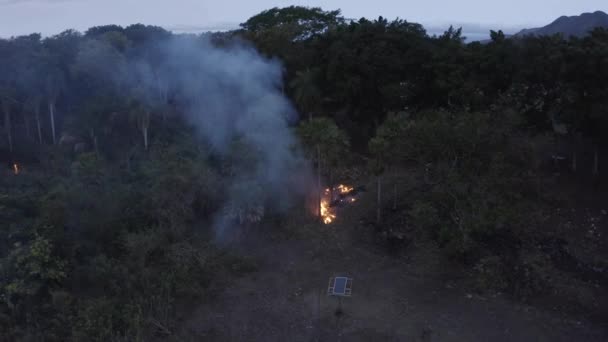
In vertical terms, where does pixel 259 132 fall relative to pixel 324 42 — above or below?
below

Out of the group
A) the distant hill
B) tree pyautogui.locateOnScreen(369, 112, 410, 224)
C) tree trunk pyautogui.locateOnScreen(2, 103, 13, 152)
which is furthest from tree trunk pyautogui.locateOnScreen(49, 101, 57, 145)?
the distant hill

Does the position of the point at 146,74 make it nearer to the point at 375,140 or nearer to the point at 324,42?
the point at 324,42

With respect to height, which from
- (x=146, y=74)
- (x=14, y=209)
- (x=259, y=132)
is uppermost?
(x=146, y=74)

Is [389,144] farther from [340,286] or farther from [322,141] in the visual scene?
[340,286]

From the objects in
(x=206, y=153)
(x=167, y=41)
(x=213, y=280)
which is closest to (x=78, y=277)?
(x=213, y=280)

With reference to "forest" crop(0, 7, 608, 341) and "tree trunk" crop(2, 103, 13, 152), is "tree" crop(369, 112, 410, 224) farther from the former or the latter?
"tree trunk" crop(2, 103, 13, 152)

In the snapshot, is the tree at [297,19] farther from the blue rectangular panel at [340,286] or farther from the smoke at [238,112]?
the blue rectangular panel at [340,286]
